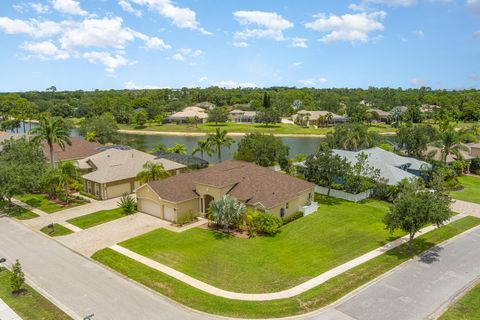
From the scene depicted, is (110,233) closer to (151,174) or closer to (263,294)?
(151,174)

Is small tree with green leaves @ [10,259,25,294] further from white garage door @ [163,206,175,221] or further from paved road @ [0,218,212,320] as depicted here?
white garage door @ [163,206,175,221]

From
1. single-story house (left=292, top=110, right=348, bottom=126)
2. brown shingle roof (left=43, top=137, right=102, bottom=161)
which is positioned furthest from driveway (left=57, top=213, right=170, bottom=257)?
single-story house (left=292, top=110, right=348, bottom=126)

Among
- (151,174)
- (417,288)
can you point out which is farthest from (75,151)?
(417,288)

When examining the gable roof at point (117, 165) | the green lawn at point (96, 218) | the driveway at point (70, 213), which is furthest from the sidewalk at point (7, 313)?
the gable roof at point (117, 165)

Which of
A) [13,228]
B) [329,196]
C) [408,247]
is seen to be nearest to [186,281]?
[408,247]

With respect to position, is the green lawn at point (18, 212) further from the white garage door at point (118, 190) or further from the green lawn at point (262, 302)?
the green lawn at point (262, 302)

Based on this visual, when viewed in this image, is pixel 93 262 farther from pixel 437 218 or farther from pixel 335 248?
pixel 437 218
